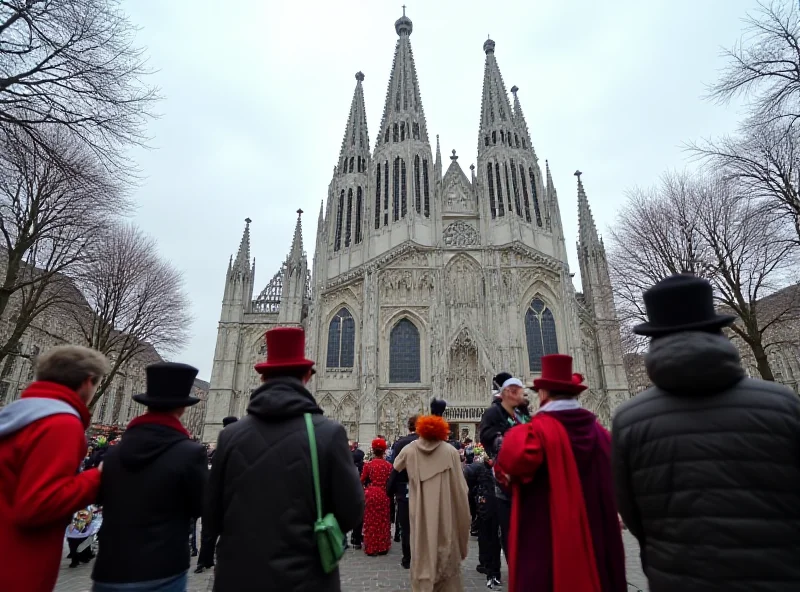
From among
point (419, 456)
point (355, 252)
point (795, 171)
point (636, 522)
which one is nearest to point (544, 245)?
point (355, 252)

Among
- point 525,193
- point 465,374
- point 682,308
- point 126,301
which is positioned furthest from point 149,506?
point 525,193

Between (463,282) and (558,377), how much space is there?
27291 mm

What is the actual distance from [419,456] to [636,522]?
301 centimetres

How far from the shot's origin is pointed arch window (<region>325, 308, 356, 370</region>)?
28406mm

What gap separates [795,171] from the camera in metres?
10.9

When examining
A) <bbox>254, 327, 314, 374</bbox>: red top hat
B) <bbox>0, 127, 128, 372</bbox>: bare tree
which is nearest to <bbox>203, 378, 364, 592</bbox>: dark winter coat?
<bbox>254, 327, 314, 374</bbox>: red top hat

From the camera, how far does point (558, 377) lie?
3.12 meters

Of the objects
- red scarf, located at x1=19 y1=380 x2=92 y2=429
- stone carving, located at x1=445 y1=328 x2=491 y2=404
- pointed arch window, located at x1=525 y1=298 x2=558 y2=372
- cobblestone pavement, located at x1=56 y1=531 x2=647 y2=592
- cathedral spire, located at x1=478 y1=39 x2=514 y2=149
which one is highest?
cathedral spire, located at x1=478 y1=39 x2=514 y2=149

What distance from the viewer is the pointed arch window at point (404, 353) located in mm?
27906

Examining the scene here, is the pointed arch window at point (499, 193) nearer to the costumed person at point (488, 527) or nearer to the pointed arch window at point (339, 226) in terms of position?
the pointed arch window at point (339, 226)

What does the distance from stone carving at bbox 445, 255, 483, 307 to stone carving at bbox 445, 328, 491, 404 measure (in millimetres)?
2301

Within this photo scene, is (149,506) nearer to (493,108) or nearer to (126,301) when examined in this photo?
(126,301)

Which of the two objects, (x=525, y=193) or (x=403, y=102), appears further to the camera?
(x=403, y=102)

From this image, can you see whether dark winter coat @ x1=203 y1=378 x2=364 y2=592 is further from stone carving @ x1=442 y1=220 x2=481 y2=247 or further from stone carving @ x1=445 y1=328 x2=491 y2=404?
stone carving @ x1=442 y1=220 x2=481 y2=247
